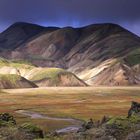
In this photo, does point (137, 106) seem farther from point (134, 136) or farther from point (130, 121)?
point (134, 136)

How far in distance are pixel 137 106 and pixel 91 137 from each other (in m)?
15.1

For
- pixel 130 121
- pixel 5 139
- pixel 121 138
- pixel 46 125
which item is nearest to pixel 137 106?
pixel 130 121

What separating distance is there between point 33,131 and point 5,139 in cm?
220

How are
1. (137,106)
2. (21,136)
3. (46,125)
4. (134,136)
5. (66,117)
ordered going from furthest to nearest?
(66,117) < (46,125) < (137,106) < (21,136) < (134,136)

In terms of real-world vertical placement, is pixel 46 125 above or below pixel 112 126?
below

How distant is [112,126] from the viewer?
68.6 ft

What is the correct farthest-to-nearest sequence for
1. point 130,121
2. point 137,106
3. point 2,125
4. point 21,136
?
point 137,106 < point 2,125 < point 130,121 < point 21,136

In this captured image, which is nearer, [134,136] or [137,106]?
[134,136]

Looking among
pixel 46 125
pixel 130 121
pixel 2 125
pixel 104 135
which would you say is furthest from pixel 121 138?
pixel 46 125

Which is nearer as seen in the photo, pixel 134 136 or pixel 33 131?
pixel 134 136

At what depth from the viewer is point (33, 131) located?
70.4 ft

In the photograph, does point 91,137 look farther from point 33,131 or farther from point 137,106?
point 137,106

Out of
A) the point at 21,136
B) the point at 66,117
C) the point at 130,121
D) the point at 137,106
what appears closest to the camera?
the point at 21,136

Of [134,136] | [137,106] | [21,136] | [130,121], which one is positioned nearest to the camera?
[134,136]
